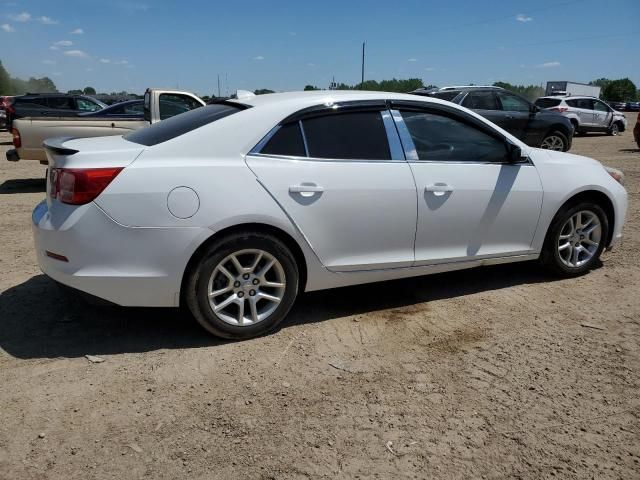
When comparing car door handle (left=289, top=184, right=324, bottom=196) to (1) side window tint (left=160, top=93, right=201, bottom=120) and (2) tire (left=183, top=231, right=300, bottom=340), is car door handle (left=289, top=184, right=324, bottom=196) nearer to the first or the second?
(2) tire (left=183, top=231, right=300, bottom=340)

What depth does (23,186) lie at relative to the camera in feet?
30.2

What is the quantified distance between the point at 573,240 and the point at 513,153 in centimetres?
109

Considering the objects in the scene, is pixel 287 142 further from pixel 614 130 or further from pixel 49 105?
pixel 614 130

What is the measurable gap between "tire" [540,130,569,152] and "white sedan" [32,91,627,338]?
9701 millimetres

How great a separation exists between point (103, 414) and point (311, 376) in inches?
44.6

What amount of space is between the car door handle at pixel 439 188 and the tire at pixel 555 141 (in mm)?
10667

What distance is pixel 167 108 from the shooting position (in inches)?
359

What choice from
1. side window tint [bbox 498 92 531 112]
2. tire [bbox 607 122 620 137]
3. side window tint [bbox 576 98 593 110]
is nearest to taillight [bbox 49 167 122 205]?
side window tint [bbox 498 92 531 112]

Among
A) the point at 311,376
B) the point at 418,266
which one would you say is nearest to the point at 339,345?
the point at 311,376

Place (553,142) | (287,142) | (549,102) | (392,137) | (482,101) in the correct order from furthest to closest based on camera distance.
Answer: (549,102)
(553,142)
(482,101)
(392,137)
(287,142)

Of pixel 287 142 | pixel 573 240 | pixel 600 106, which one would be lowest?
pixel 573 240

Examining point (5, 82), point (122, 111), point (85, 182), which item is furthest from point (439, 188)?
point (5, 82)

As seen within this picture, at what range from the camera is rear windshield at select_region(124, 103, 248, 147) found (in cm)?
344

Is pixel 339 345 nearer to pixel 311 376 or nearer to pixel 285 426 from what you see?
pixel 311 376
